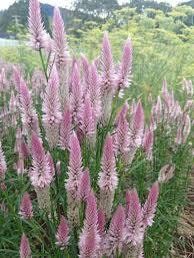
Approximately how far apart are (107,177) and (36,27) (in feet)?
2.66

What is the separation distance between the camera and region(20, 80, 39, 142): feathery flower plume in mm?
2197

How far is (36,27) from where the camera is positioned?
231 cm

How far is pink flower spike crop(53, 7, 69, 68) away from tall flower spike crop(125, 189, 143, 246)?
0.76 metres

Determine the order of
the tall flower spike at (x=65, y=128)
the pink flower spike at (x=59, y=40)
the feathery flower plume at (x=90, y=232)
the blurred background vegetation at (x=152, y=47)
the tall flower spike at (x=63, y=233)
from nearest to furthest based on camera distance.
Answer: the feathery flower plume at (x=90, y=232) → the tall flower spike at (x=63, y=233) → the tall flower spike at (x=65, y=128) → the pink flower spike at (x=59, y=40) → the blurred background vegetation at (x=152, y=47)

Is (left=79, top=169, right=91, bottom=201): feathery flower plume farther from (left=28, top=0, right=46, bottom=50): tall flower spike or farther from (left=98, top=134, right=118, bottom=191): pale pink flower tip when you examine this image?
(left=28, top=0, right=46, bottom=50): tall flower spike

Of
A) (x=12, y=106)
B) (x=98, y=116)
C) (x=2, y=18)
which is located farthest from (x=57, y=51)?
(x=2, y=18)

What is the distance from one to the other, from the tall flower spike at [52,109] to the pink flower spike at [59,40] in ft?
0.45

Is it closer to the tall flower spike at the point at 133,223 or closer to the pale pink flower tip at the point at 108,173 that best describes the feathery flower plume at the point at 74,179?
the pale pink flower tip at the point at 108,173

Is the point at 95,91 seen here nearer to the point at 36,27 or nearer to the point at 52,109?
the point at 52,109

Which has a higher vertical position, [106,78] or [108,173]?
[106,78]

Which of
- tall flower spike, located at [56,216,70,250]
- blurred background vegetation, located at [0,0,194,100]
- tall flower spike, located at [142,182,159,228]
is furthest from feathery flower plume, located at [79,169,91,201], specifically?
blurred background vegetation, located at [0,0,194,100]

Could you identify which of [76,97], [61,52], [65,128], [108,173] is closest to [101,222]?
[108,173]

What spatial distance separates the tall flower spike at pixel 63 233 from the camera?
199 centimetres

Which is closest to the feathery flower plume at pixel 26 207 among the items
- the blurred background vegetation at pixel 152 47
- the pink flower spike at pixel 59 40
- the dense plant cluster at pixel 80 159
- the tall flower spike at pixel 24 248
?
the dense plant cluster at pixel 80 159
